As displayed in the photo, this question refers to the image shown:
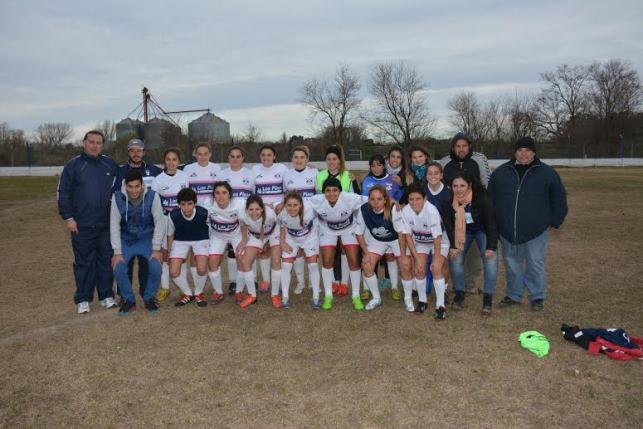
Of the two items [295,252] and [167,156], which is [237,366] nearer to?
[295,252]

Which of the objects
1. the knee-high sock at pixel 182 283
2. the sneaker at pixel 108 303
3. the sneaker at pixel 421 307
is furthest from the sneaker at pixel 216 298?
the sneaker at pixel 421 307

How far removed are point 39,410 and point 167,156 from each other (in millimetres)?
3325

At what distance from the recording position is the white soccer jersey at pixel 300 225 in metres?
5.61

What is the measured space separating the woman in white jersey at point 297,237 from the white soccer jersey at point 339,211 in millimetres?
120

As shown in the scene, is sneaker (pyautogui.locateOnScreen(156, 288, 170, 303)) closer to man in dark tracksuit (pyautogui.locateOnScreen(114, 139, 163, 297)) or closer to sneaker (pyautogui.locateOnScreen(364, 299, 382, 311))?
man in dark tracksuit (pyautogui.locateOnScreen(114, 139, 163, 297))

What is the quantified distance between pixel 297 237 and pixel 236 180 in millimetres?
1145

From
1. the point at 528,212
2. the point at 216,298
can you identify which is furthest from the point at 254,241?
the point at 528,212

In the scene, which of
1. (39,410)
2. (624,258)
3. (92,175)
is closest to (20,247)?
(92,175)

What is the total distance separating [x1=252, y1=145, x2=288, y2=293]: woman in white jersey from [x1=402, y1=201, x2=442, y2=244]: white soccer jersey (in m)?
1.70

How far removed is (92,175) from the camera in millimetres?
5520

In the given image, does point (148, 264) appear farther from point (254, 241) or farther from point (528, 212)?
point (528, 212)

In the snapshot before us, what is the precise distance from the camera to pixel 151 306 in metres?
5.44

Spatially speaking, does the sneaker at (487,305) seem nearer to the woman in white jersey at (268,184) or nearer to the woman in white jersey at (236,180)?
the woman in white jersey at (268,184)

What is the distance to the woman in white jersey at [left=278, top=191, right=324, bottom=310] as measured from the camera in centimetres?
554
